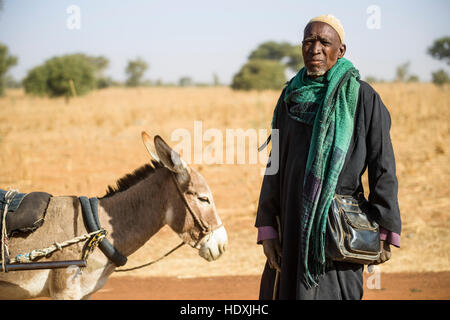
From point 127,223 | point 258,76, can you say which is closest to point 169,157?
point 127,223

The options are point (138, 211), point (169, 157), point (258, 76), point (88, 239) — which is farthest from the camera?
point (258, 76)

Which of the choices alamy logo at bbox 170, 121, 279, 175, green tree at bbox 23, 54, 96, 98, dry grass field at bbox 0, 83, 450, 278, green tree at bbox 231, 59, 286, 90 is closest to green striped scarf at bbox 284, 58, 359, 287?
dry grass field at bbox 0, 83, 450, 278

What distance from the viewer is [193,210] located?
358cm

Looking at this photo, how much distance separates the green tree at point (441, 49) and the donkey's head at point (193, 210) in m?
34.4

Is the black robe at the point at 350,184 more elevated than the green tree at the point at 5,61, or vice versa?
the green tree at the point at 5,61

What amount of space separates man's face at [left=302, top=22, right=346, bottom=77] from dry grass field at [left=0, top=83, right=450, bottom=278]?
14.4 ft

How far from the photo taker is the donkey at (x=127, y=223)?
339 cm

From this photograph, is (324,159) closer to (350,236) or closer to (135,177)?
(350,236)

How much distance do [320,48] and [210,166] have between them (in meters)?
10.1

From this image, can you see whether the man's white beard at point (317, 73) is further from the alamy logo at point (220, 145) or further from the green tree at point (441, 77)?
the green tree at point (441, 77)

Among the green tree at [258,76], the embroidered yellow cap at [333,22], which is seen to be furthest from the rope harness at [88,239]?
the green tree at [258,76]

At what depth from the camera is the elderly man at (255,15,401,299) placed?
8.95ft

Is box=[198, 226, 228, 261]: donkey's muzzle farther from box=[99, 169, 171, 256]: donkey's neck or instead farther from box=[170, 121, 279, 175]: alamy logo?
box=[170, 121, 279, 175]: alamy logo
